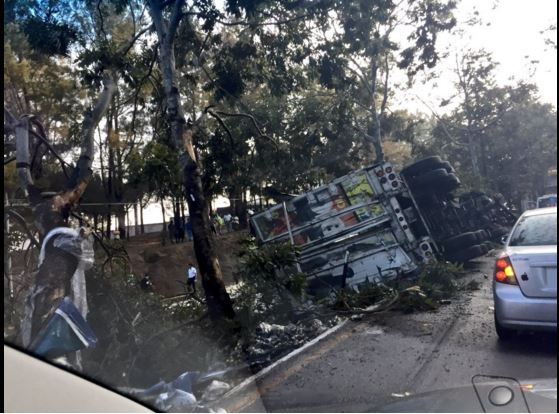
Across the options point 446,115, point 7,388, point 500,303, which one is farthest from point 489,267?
point 7,388

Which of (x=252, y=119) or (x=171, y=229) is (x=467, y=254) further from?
(x=171, y=229)

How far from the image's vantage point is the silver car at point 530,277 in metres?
4.73

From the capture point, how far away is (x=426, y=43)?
9680mm

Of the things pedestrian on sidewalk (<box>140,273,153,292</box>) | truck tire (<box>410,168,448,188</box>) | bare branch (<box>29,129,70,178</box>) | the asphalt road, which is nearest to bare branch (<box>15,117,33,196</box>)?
bare branch (<box>29,129,70,178</box>)

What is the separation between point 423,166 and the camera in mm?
9289

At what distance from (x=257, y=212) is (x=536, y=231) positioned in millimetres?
5446

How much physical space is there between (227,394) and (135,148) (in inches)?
190

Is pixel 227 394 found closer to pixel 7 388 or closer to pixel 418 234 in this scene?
pixel 7 388

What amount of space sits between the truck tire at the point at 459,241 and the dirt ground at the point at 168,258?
3.39 metres

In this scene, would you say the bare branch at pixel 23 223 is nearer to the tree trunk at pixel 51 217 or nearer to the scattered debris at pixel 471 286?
the tree trunk at pixel 51 217

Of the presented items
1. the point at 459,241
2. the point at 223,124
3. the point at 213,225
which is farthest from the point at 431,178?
the point at 213,225

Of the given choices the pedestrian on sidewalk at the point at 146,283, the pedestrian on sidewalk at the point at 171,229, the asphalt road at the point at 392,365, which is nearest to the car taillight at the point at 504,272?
the asphalt road at the point at 392,365

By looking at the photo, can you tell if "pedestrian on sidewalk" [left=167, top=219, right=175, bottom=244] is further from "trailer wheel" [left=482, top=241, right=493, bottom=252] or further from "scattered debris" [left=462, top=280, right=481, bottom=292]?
"trailer wheel" [left=482, top=241, right=493, bottom=252]

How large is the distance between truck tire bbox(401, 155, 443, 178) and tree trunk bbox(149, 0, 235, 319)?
3.74 metres
